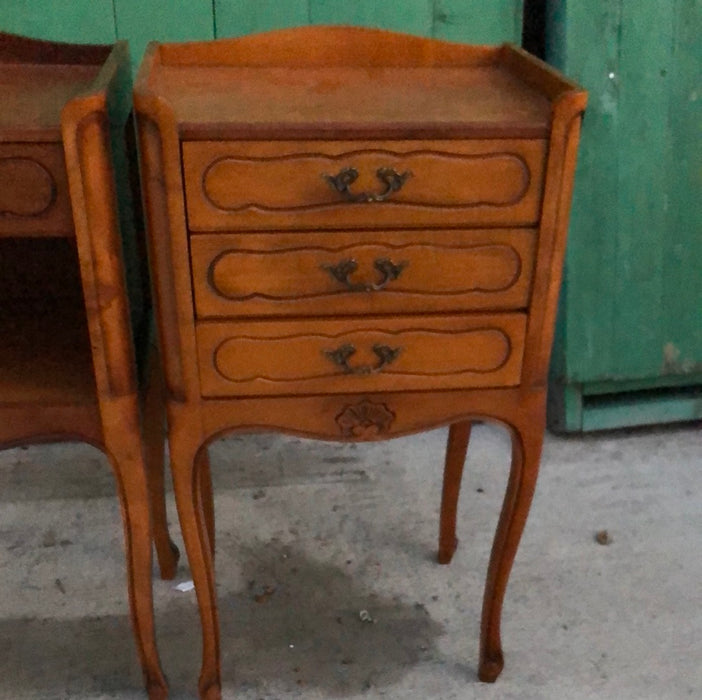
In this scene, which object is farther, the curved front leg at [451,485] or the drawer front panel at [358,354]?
the curved front leg at [451,485]

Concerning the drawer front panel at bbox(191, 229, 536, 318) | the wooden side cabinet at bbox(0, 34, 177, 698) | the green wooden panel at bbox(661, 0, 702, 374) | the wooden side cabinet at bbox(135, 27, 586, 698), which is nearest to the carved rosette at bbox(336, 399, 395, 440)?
the wooden side cabinet at bbox(135, 27, 586, 698)

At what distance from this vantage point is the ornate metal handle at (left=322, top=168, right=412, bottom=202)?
2.75 ft

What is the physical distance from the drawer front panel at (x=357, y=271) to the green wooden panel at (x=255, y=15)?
2.16ft

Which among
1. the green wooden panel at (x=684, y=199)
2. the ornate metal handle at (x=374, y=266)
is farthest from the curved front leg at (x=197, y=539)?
the green wooden panel at (x=684, y=199)

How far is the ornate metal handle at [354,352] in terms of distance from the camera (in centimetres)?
92

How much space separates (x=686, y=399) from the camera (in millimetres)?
1714

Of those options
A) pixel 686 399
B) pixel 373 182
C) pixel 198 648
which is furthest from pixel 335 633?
pixel 686 399

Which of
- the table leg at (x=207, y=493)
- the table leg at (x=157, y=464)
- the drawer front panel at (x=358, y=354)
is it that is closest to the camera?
the drawer front panel at (x=358, y=354)

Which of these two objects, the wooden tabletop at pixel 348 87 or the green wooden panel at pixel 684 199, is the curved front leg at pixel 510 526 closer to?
the wooden tabletop at pixel 348 87

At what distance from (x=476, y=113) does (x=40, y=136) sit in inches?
17.1

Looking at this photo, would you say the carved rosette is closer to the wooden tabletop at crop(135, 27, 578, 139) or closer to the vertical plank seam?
the wooden tabletop at crop(135, 27, 578, 139)

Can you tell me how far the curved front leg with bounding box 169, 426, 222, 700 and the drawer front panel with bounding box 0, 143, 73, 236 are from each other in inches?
10.2

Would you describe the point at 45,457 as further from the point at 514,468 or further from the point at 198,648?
the point at 514,468

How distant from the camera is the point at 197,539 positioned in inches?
39.8
